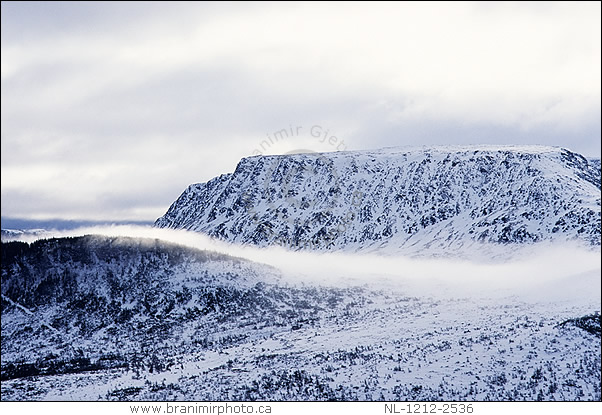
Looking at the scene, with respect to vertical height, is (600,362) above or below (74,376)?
above

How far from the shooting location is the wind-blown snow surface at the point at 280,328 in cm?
5384

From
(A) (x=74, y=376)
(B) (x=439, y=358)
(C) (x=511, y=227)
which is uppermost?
(C) (x=511, y=227)

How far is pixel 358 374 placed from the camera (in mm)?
56781

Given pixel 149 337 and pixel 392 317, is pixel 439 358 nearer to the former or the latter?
pixel 392 317

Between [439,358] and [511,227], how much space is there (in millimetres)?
150687

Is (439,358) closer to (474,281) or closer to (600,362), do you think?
(600,362)

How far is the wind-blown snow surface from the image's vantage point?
5384 centimetres

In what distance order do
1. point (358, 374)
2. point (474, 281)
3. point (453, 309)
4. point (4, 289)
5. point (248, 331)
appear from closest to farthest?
1. point (358, 374)
2. point (453, 309)
3. point (248, 331)
4. point (4, 289)
5. point (474, 281)

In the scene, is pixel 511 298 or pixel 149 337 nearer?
pixel 511 298

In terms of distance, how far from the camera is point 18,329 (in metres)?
104

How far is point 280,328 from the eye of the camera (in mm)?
97312

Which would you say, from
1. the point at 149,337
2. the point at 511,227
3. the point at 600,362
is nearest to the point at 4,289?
the point at 149,337

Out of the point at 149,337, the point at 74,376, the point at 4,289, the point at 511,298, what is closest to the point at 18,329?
the point at 4,289
